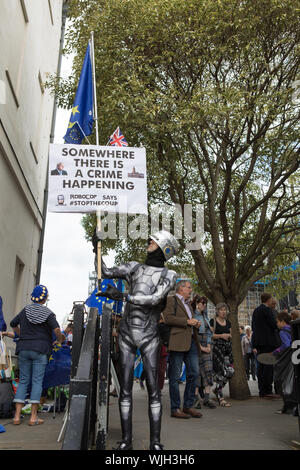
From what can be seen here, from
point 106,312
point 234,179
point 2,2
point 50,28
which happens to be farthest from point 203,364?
point 50,28

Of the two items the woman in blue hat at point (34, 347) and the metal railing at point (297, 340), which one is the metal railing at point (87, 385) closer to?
the metal railing at point (297, 340)

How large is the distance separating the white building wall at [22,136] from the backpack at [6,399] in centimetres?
371

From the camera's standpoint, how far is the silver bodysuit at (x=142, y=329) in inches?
155

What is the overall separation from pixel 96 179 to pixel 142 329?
7.15 ft

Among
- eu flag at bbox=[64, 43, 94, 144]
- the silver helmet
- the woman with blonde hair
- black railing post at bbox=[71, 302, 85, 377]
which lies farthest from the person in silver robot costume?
the woman with blonde hair

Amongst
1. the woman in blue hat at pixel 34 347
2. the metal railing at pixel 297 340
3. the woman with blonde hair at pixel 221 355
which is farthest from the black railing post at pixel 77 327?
the woman with blonde hair at pixel 221 355

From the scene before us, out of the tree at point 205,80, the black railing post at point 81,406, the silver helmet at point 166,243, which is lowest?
the black railing post at point 81,406

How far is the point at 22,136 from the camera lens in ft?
36.9

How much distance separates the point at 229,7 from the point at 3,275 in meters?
7.64

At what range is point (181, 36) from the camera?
9188mm

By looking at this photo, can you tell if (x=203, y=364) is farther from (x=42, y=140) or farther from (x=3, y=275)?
(x=42, y=140)

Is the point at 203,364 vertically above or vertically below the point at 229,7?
below

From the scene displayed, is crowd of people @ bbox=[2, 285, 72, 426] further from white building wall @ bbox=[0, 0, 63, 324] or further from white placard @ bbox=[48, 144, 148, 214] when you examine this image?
white building wall @ bbox=[0, 0, 63, 324]

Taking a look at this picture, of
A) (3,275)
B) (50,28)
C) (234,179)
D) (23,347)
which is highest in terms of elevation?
(50,28)
